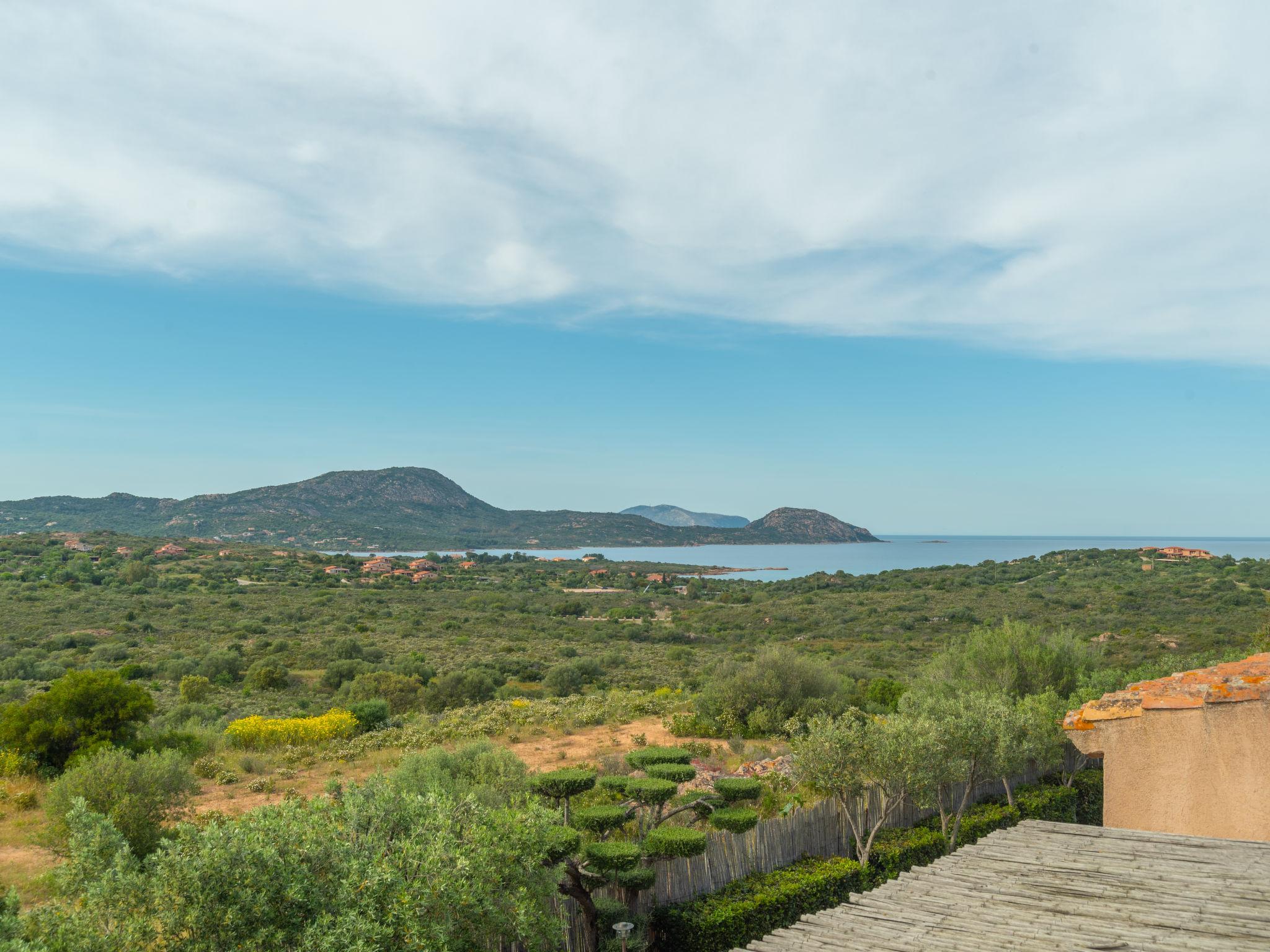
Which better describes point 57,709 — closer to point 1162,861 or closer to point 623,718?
point 623,718

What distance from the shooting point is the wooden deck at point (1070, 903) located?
15.7 feet

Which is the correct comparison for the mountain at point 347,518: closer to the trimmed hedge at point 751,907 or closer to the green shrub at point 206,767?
the green shrub at point 206,767

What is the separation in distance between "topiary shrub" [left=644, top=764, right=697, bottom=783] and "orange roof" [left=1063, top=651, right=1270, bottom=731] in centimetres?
508

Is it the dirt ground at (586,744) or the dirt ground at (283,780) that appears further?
the dirt ground at (586,744)

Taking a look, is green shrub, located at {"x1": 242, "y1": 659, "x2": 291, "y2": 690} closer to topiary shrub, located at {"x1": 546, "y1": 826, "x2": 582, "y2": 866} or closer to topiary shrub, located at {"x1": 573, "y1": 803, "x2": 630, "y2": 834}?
topiary shrub, located at {"x1": 573, "y1": 803, "x2": 630, "y2": 834}

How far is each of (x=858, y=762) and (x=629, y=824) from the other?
3504mm

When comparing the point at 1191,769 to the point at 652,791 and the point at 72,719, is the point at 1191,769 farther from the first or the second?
the point at 72,719

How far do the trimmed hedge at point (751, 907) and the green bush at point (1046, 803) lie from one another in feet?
15.3

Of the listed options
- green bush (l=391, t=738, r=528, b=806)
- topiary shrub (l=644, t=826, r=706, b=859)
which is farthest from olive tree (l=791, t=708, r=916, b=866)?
green bush (l=391, t=738, r=528, b=806)

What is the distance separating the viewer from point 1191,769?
297 inches

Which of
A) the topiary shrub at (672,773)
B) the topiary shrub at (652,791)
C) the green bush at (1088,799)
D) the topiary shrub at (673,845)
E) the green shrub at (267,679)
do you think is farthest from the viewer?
the green shrub at (267,679)

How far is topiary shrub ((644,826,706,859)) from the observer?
28.0 feet

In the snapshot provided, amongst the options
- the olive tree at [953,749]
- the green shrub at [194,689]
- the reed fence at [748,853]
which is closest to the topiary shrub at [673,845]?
the reed fence at [748,853]

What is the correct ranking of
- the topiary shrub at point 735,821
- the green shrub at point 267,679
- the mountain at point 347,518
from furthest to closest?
the mountain at point 347,518, the green shrub at point 267,679, the topiary shrub at point 735,821
